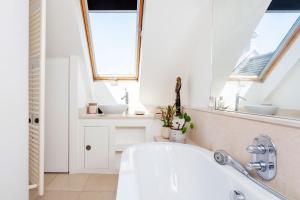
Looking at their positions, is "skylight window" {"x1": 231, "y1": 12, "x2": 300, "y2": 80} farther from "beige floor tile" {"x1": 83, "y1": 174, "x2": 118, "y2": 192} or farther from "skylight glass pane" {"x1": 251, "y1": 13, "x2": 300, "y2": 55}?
"beige floor tile" {"x1": 83, "y1": 174, "x2": 118, "y2": 192}

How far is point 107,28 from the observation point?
8.47ft

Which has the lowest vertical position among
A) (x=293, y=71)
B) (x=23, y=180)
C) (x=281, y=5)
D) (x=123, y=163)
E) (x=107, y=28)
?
(x=23, y=180)

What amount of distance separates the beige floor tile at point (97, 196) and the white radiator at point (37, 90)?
1.38 feet

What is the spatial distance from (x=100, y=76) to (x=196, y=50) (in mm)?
1608

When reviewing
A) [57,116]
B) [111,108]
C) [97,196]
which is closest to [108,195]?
[97,196]

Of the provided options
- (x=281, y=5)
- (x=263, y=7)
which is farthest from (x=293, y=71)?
(x=263, y=7)

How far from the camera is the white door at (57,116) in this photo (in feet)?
8.11

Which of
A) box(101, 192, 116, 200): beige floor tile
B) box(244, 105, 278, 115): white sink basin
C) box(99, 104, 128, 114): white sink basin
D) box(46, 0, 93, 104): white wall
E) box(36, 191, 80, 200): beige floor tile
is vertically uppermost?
box(46, 0, 93, 104): white wall

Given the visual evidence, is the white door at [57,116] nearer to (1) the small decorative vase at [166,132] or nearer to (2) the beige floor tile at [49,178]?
(2) the beige floor tile at [49,178]

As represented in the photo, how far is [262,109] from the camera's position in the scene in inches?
42.7

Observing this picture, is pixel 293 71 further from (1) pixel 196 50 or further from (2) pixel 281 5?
(1) pixel 196 50

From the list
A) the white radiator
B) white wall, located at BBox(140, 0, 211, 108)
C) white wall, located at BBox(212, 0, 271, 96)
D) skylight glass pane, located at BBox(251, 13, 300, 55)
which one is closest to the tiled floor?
the white radiator

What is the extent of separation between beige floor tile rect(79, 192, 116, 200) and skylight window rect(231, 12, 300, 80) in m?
1.77

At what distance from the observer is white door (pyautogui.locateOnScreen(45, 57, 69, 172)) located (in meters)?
2.47
